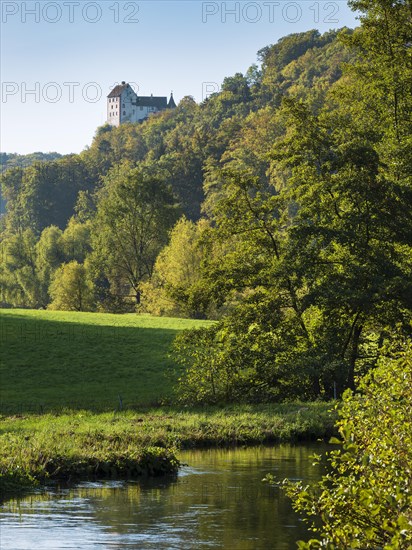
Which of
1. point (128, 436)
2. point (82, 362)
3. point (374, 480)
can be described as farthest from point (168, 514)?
point (82, 362)

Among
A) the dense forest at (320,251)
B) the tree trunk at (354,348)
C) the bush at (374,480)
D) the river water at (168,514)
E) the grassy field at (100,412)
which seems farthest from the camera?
the tree trunk at (354,348)

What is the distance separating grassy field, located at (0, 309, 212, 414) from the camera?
130 ft

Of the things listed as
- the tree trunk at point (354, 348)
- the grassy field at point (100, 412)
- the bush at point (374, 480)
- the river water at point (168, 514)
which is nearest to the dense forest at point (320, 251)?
the tree trunk at point (354, 348)

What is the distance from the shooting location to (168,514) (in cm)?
1845

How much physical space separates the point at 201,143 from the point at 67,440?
416 feet

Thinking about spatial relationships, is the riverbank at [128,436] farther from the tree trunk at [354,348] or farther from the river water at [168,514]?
the tree trunk at [354,348]

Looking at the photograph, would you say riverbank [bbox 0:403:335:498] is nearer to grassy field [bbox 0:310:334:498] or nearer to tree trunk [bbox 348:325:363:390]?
grassy field [bbox 0:310:334:498]

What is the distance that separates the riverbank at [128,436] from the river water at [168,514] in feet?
2.59

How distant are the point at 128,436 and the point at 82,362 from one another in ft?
85.4

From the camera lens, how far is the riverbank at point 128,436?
72.7 feet

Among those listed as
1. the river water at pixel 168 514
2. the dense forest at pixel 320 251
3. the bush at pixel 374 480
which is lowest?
the river water at pixel 168 514

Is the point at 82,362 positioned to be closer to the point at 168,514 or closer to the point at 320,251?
the point at 320,251

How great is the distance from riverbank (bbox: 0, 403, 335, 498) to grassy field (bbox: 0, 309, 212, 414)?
4396mm

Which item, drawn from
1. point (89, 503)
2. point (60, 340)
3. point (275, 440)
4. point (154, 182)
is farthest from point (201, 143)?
point (89, 503)
